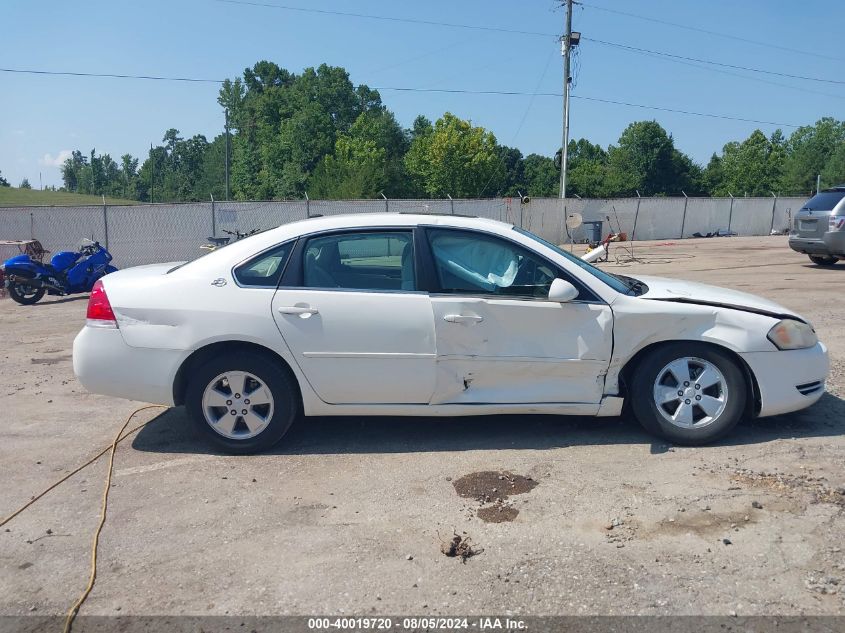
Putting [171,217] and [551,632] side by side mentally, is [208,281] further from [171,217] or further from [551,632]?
[171,217]

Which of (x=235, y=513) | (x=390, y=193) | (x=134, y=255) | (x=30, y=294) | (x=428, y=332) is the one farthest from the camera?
(x=390, y=193)

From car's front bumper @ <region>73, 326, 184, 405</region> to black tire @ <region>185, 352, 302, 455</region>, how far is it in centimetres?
17

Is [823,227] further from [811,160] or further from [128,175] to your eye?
[128,175]

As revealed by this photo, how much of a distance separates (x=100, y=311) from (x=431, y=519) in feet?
8.83

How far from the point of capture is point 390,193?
228 ft

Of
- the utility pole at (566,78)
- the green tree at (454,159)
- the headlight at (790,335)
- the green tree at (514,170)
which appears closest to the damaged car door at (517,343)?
the headlight at (790,335)

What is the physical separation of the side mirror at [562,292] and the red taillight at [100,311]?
2.91 metres

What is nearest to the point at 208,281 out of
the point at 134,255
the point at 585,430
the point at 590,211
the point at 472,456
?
the point at 472,456

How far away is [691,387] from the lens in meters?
4.82

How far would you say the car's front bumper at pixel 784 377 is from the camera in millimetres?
4797

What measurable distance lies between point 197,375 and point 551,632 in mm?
2928

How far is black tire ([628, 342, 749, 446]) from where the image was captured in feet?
15.7

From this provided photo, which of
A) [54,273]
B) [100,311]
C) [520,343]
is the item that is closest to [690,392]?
[520,343]

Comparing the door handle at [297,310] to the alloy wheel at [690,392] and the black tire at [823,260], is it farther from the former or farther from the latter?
the black tire at [823,260]
